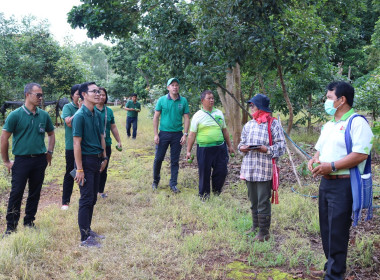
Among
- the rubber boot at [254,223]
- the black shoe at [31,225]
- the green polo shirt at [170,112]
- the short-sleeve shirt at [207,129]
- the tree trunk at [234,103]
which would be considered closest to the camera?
the rubber boot at [254,223]

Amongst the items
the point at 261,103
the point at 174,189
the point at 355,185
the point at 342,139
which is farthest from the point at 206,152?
the point at 355,185

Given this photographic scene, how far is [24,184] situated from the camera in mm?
4363

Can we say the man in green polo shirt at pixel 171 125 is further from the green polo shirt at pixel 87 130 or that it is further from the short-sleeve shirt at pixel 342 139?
the short-sleeve shirt at pixel 342 139

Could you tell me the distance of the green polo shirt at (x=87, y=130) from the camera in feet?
13.2

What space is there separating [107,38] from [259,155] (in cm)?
654

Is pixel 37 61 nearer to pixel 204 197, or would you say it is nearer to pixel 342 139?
pixel 204 197

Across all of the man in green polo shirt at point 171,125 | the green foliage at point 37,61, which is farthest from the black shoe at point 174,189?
the green foliage at point 37,61

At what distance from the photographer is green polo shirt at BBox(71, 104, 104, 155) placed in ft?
13.2

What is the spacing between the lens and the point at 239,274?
3.49 m

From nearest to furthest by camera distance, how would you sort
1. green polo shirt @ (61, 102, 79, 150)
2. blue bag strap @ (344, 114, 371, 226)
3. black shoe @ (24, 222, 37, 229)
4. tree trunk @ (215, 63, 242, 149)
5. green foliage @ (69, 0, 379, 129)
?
1. blue bag strap @ (344, 114, 371, 226)
2. black shoe @ (24, 222, 37, 229)
3. green polo shirt @ (61, 102, 79, 150)
4. green foliage @ (69, 0, 379, 129)
5. tree trunk @ (215, 63, 242, 149)

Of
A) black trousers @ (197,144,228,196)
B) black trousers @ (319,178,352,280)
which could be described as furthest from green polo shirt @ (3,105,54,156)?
black trousers @ (319,178,352,280)

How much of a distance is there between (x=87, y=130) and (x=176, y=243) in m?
1.78

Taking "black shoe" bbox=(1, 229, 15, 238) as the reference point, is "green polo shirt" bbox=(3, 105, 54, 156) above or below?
above

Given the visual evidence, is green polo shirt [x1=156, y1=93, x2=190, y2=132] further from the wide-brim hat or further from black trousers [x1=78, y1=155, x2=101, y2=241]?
the wide-brim hat
